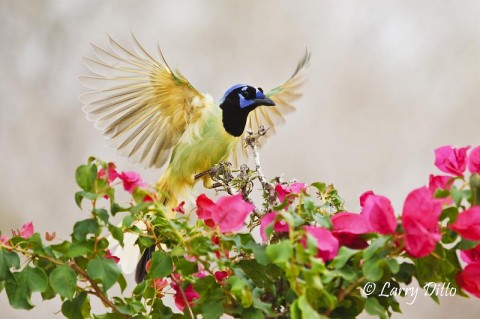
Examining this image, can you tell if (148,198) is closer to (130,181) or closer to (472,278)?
(130,181)

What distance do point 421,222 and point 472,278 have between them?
13cm

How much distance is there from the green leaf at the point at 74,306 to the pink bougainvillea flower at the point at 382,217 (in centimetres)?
36

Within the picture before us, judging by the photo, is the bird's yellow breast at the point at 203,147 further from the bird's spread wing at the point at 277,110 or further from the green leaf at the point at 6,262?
the green leaf at the point at 6,262

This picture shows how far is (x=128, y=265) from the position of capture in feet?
5.54

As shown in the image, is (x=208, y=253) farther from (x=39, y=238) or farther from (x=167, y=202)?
(x=167, y=202)

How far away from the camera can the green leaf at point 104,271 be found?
2.46 feet

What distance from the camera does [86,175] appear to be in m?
0.72

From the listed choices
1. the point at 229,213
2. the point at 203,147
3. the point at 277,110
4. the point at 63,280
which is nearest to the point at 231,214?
the point at 229,213

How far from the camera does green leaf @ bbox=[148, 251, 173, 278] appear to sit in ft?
2.63

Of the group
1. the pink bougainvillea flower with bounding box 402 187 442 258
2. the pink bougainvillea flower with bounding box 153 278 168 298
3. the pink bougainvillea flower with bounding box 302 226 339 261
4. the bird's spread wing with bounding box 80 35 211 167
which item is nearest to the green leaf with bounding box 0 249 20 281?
the pink bougainvillea flower with bounding box 153 278 168 298

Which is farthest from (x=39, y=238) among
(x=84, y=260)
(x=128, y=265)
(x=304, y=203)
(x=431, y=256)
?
(x=128, y=265)

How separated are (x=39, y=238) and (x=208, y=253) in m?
0.20

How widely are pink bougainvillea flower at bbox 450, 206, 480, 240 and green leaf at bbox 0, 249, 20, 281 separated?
1.63ft

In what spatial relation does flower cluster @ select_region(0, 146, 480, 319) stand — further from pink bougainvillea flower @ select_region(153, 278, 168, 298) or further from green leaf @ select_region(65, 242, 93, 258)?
pink bougainvillea flower @ select_region(153, 278, 168, 298)
